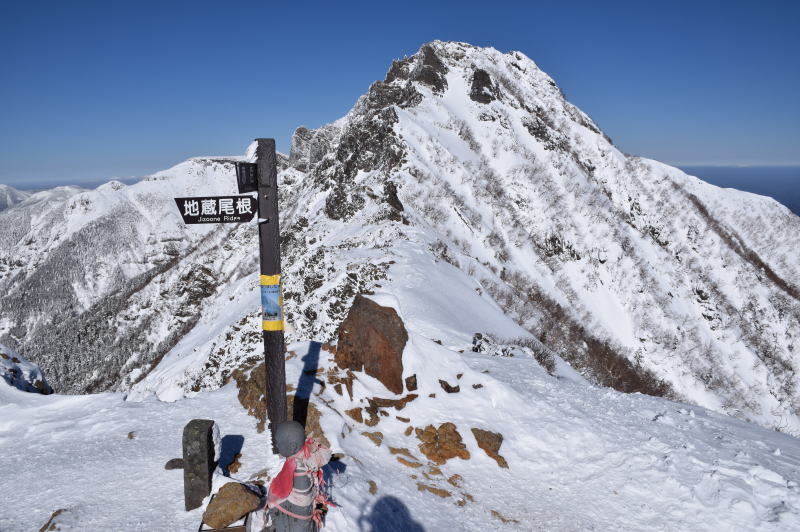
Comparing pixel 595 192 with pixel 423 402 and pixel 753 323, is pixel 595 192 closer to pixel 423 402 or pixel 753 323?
pixel 753 323

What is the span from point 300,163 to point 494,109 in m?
104

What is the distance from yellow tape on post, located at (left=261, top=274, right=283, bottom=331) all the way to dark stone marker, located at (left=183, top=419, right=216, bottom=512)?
1.86 meters

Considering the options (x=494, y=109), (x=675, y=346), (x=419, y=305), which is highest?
(x=494, y=109)

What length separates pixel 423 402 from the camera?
1030 centimetres

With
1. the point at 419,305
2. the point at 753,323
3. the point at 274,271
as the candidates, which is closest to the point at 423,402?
the point at 274,271

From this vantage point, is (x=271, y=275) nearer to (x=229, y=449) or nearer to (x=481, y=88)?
(x=229, y=449)

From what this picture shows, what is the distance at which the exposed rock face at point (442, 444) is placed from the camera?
29.6 ft

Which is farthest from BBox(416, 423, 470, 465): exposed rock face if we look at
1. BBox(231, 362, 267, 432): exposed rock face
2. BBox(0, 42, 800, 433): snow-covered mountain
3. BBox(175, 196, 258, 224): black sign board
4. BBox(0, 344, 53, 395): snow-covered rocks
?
BBox(0, 344, 53, 395): snow-covered rocks

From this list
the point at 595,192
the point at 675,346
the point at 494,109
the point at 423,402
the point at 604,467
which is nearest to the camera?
the point at 604,467

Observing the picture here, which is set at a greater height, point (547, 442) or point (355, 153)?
point (355, 153)

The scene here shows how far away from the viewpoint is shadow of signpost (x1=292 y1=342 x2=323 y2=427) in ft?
28.5

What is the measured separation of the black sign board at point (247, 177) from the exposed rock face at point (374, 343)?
223 inches

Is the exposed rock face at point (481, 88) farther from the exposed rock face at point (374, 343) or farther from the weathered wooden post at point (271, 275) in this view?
the weathered wooden post at point (271, 275)

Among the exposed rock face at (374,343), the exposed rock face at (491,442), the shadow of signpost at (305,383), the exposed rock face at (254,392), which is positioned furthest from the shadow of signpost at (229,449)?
the exposed rock face at (491,442)
